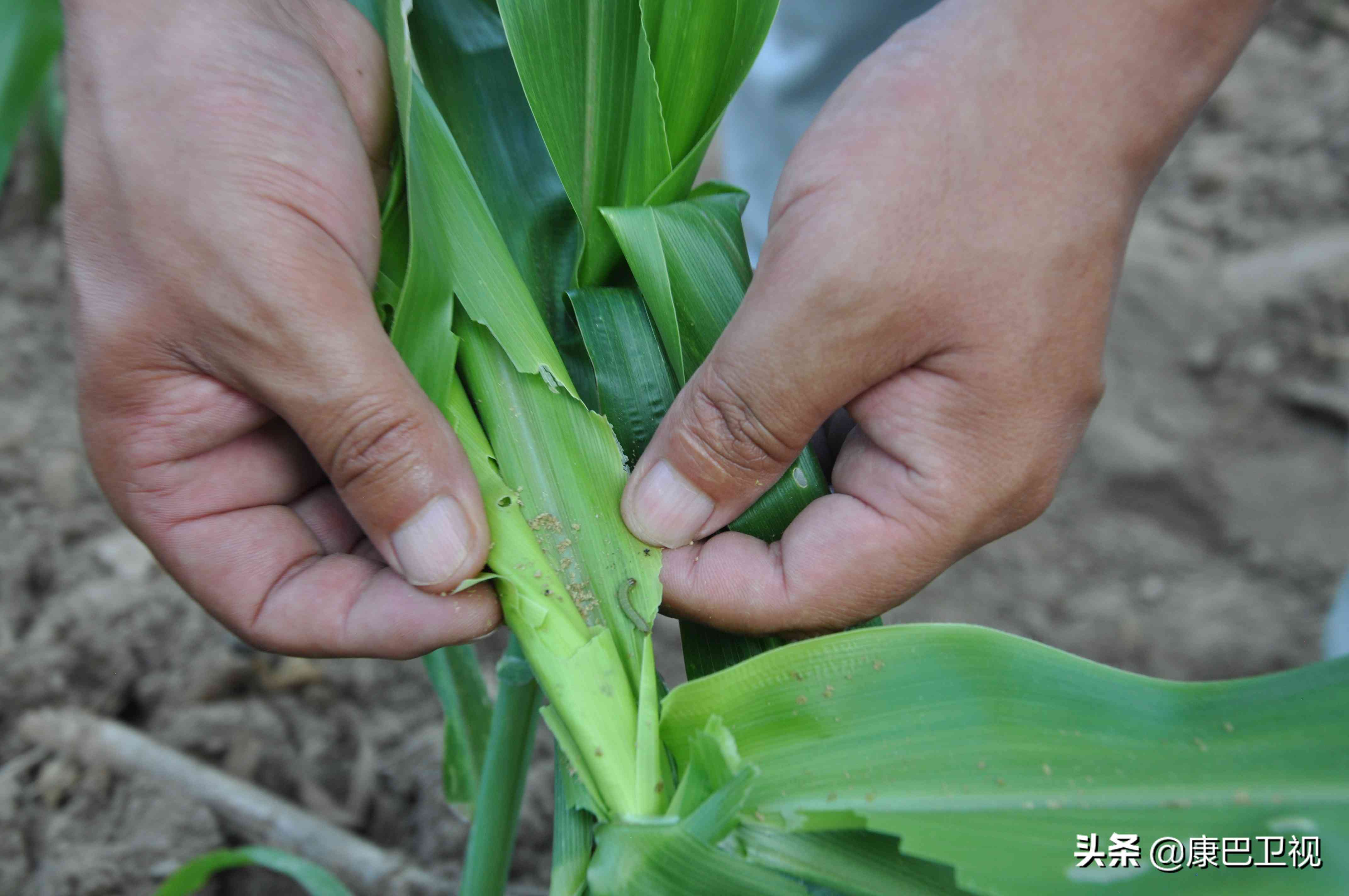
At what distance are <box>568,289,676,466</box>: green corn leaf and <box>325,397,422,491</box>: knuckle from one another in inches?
6.5

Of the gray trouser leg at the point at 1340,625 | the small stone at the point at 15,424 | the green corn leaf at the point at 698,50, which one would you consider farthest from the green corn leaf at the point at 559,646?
the small stone at the point at 15,424

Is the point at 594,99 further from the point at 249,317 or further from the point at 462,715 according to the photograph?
the point at 462,715

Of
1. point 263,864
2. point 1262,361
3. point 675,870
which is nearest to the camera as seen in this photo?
point 675,870

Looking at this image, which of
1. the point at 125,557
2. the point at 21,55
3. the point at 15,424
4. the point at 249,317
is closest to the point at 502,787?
the point at 249,317

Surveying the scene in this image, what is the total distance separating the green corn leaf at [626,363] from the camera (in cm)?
78

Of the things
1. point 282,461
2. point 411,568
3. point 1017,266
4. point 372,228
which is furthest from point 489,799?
point 1017,266

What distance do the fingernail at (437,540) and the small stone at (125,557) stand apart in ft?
3.29

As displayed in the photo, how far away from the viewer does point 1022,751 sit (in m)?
0.60

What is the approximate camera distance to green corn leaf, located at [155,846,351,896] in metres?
0.96

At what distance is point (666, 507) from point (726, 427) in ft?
0.28

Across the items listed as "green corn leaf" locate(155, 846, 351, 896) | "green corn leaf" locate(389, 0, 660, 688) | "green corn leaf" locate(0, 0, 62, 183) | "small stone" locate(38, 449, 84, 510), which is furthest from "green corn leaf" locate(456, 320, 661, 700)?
"small stone" locate(38, 449, 84, 510)

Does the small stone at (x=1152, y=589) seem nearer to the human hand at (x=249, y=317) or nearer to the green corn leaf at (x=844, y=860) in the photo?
the green corn leaf at (x=844, y=860)

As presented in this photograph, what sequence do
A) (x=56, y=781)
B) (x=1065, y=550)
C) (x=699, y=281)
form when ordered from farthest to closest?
(x=1065, y=550) → (x=56, y=781) → (x=699, y=281)

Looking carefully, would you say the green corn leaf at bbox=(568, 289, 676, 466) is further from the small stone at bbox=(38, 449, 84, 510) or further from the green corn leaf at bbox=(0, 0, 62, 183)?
the small stone at bbox=(38, 449, 84, 510)
